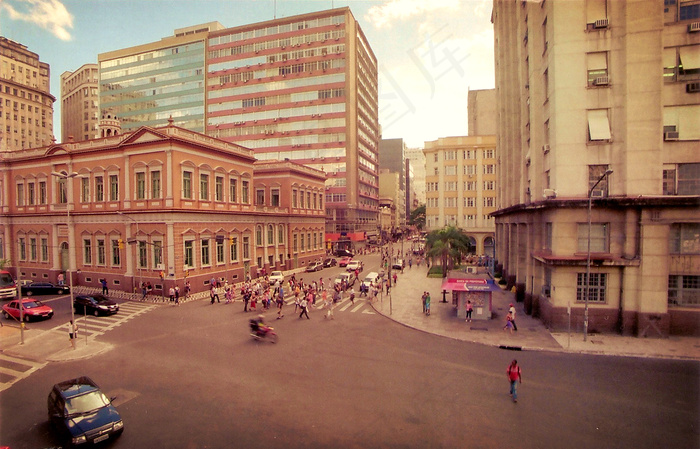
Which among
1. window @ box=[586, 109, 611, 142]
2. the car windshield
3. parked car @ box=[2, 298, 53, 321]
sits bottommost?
parked car @ box=[2, 298, 53, 321]

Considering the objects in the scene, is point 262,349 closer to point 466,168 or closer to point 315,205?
point 315,205

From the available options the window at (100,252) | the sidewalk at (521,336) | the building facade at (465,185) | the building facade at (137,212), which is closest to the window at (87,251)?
the building facade at (137,212)

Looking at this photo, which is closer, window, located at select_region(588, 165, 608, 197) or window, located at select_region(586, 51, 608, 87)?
window, located at select_region(586, 51, 608, 87)

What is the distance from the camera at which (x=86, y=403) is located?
11.4m

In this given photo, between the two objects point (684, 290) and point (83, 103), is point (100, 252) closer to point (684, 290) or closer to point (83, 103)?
point (684, 290)

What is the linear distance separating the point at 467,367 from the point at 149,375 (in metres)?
13.7

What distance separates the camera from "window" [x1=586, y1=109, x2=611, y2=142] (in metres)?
21.5

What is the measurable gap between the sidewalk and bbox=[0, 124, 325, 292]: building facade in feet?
59.5

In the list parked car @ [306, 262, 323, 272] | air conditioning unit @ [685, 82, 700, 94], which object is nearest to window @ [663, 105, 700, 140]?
air conditioning unit @ [685, 82, 700, 94]

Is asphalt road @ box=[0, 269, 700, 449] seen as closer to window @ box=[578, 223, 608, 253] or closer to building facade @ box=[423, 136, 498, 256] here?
window @ box=[578, 223, 608, 253]

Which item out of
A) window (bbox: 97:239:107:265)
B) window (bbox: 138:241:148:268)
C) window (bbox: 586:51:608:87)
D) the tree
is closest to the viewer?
window (bbox: 586:51:608:87)

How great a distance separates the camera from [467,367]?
16516 millimetres

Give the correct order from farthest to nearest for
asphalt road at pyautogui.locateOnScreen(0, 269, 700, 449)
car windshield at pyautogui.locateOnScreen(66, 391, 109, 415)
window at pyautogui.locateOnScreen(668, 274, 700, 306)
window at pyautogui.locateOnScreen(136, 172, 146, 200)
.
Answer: window at pyautogui.locateOnScreen(136, 172, 146, 200)
window at pyautogui.locateOnScreen(668, 274, 700, 306)
car windshield at pyautogui.locateOnScreen(66, 391, 109, 415)
asphalt road at pyautogui.locateOnScreen(0, 269, 700, 449)

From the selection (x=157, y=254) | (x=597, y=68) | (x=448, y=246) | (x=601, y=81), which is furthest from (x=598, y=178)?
(x=157, y=254)
